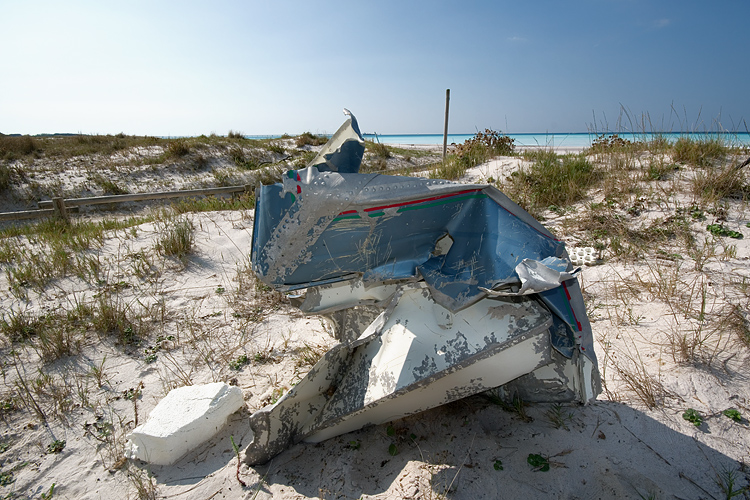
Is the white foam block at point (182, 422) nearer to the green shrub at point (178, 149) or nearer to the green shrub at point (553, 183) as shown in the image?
the green shrub at point (553, 183)

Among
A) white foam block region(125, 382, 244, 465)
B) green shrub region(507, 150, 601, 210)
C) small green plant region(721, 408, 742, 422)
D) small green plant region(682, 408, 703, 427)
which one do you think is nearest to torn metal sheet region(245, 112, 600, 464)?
white foam block region(125, 382, 244, 465)

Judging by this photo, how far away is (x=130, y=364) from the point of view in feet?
9.39

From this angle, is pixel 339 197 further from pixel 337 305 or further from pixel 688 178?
pixel 688 178

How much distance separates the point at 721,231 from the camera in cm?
382

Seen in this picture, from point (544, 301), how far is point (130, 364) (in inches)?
114

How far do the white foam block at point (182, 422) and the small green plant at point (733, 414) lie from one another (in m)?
2.70

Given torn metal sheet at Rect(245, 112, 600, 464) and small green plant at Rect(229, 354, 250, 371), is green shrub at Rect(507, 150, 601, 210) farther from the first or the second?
small green plant at Rect(229, 354, 250, 371)

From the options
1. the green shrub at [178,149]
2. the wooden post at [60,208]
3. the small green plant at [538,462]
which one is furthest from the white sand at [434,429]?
the green shrub at [178,149]

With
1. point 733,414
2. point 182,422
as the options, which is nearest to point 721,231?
point 733,414

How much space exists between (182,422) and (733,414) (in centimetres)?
294

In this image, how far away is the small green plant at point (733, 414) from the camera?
199 centimetres

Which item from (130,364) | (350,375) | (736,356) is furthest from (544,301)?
(130,364)

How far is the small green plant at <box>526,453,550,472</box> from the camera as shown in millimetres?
1813

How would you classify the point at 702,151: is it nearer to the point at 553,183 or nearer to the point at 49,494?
the point at 553,183
